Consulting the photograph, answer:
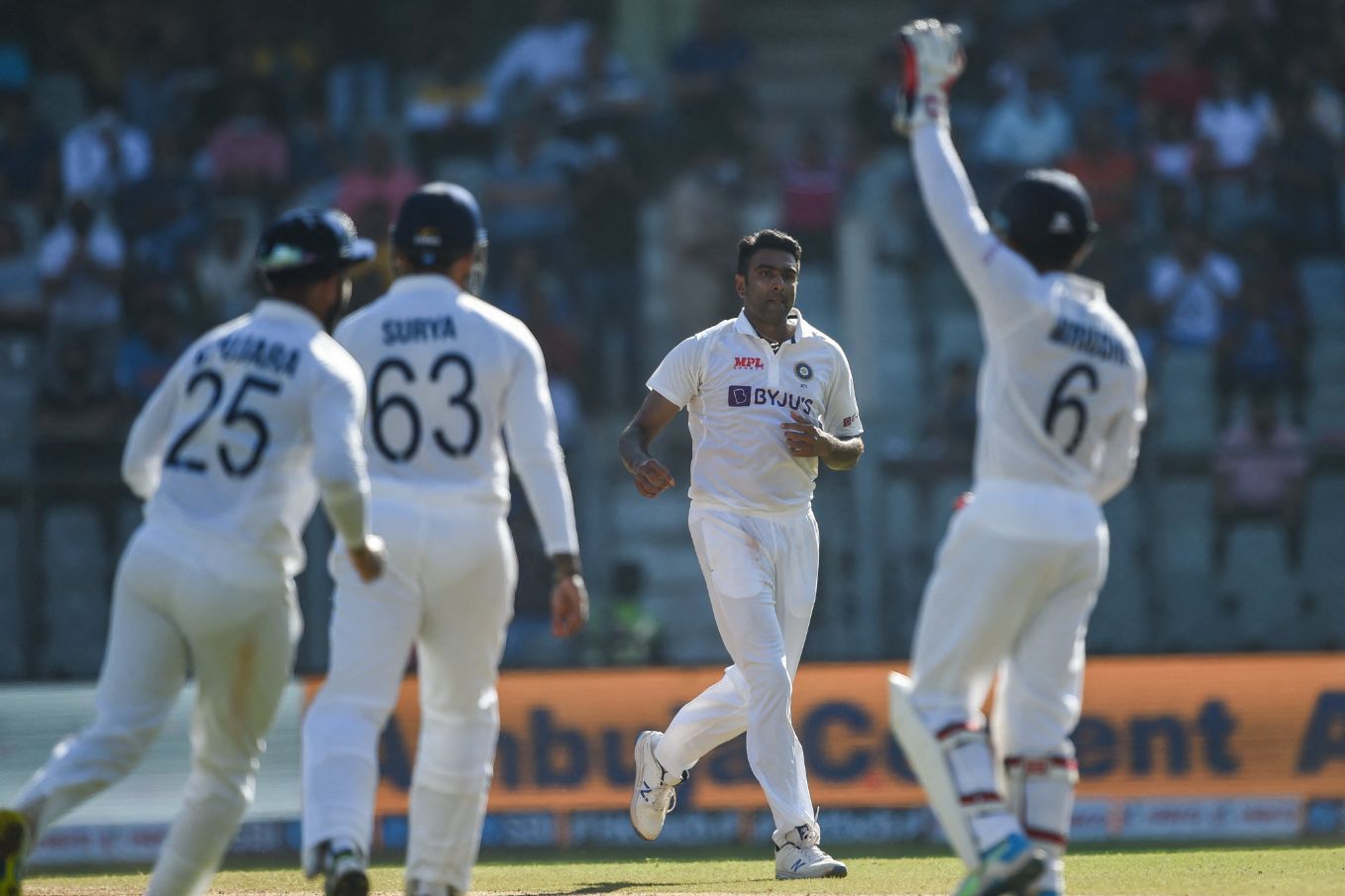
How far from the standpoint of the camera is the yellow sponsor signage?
1132 cm

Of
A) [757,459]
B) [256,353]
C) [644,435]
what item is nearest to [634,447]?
[644,435]

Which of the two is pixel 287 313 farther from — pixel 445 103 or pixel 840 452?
pixel 445 103

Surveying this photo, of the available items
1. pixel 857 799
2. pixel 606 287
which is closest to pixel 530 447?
pixel 857 799

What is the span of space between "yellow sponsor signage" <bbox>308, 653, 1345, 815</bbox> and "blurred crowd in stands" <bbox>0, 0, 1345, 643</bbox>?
4308mm

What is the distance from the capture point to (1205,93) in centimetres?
1806

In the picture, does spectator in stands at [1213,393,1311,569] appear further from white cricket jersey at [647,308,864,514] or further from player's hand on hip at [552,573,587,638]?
player's hand on hip at [552,573,587,638]

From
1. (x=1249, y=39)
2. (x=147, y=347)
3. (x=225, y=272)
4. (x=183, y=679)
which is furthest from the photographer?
(x=1249, y=39)

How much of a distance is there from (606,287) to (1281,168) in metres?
6.26

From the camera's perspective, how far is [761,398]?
8.26 metres

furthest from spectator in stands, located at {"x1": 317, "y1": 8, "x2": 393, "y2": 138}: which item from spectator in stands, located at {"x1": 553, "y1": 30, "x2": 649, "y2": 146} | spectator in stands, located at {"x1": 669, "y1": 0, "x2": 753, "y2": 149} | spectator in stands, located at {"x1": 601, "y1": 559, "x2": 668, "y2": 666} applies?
spectator in stands, located at {"x1": 601, "y1": 559, "x2": 668, "y2": 666}

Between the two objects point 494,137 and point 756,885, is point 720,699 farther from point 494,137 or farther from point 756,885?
point 494,137

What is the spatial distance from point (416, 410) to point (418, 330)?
265mm

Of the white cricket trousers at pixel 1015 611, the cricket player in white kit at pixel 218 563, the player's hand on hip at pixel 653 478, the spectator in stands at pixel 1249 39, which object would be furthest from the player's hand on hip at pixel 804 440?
the spectator in stands at pixel 1249 39

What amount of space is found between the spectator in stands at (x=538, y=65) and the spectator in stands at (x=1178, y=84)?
5382 mm
